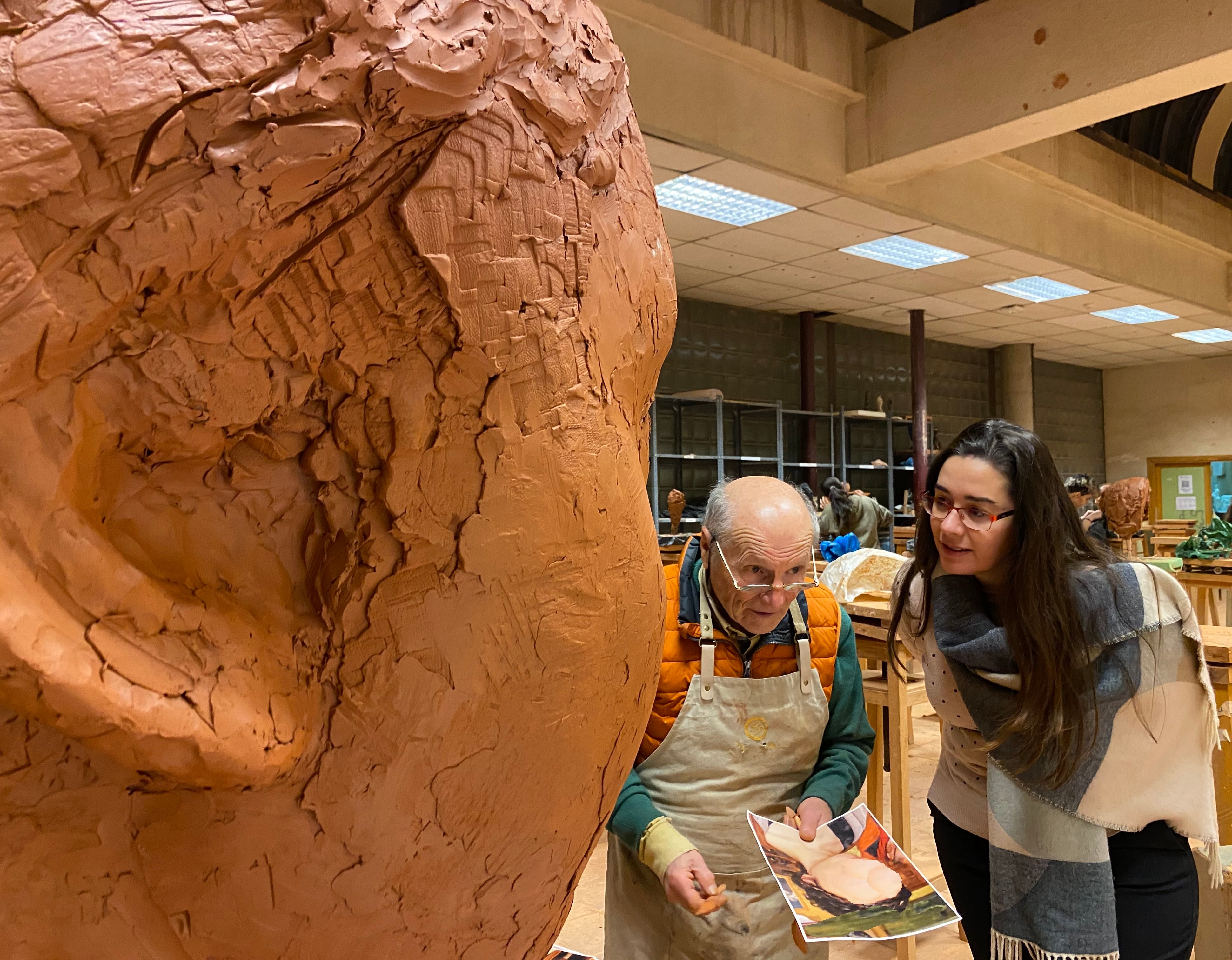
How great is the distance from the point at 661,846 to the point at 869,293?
7714 millimetres

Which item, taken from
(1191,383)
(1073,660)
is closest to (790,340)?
(1191,383)

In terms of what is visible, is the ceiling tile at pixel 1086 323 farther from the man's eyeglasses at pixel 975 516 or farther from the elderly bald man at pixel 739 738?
the elderly bald man at pixel 739 738

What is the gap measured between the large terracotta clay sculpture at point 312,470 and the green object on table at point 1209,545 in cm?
598

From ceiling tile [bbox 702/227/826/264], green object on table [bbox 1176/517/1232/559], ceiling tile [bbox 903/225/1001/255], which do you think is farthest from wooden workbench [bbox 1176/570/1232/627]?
ceiling tile [bbox 702/227/826/264]

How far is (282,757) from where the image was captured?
0.64 meters

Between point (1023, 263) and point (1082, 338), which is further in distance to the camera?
point (1082, 338)

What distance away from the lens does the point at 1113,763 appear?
5.27 ft

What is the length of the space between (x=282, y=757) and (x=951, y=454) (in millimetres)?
1471

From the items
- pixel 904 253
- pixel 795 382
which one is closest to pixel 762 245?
pixel 904 253

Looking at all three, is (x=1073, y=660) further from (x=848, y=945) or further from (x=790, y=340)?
(x=790, y=340)

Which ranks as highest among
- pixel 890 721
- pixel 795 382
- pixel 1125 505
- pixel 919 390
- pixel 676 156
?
pixel 676 156

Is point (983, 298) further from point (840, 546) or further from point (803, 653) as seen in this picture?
point (803, 653)

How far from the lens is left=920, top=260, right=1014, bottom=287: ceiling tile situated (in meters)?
7.59

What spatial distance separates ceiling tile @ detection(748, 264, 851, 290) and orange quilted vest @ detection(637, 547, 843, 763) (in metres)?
6.20
